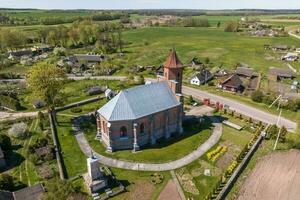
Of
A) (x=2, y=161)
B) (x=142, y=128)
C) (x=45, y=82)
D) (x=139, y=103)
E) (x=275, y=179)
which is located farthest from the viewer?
(x=45, y=82)

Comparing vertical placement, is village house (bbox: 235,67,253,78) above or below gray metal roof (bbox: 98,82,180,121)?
below

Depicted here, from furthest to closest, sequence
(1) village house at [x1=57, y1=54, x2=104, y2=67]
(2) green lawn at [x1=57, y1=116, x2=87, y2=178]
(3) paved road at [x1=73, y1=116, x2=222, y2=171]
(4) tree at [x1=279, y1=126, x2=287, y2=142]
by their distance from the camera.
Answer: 1. (1) village house at [x1=57, y1=54, x2=104, y2=67]
2. (4) tree at [x1=279, y1=126, x2=287, y2=142]
3. (3) paved road at [x1=73, y1=116, x2=222, y2=171]
4. (2) green lawn at [x1=57, y1=116, x2=87, y2=178]

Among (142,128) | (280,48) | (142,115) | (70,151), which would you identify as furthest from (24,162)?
(280,48)

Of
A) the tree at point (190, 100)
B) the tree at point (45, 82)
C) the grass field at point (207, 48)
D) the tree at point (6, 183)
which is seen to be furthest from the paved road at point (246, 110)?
the tree at point (6, 183)

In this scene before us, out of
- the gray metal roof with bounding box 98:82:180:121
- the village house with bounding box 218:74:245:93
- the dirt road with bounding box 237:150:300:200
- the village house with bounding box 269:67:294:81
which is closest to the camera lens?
the dirt road with bounding box 237:150:300:200

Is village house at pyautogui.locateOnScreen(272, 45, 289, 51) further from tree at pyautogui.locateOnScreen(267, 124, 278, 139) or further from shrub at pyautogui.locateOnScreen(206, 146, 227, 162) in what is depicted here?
shrub at pyautogui.locateOnScreen(206, 146, 227, 162)

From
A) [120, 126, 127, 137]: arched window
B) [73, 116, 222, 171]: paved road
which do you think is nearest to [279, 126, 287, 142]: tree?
[73, 116, 222, 171]: paved road

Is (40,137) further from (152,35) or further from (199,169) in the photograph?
(152,35)

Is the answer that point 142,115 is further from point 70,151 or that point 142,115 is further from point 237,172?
point 237,172
